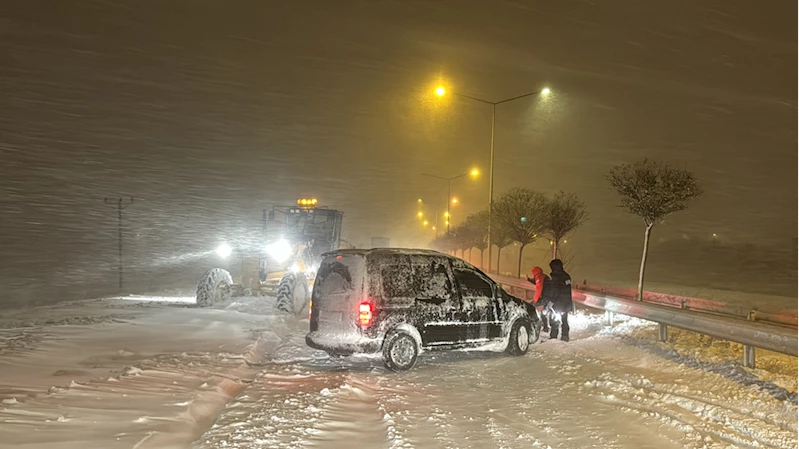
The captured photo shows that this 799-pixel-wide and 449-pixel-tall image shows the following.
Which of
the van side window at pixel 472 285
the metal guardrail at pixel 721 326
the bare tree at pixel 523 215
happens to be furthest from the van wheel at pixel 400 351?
the bare tree at pixel 523 215

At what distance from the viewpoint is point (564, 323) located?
11.4m

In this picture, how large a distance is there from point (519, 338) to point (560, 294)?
6.64 feet

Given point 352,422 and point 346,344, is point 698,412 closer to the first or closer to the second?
point 352,422

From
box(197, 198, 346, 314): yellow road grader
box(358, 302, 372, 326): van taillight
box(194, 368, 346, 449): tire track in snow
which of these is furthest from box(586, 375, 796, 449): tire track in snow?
box(197, 198, 346, 314): yellow road grader

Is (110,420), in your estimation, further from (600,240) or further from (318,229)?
(600,240)

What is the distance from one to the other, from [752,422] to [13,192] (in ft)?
380

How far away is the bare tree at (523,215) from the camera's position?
28.9 metres

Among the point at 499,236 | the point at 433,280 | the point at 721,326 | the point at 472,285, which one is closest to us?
the point at 721,326

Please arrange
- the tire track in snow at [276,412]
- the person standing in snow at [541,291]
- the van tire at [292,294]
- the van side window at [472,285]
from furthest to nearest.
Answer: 1. the van tire at [292,294]
2. the person standing in snow at [541,291]
3. the van side window at [472,285]
4. the tire track in snow at [276,412]

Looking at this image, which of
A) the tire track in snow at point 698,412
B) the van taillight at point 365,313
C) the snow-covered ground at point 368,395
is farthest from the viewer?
the van taillight at point 365,313

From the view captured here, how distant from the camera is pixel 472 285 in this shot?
9531 millimetres

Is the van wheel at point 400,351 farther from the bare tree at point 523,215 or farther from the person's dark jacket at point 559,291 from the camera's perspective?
the bare tree at point 523,215

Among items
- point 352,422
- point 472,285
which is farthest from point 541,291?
point 352,422

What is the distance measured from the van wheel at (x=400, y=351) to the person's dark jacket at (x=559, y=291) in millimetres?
3896
